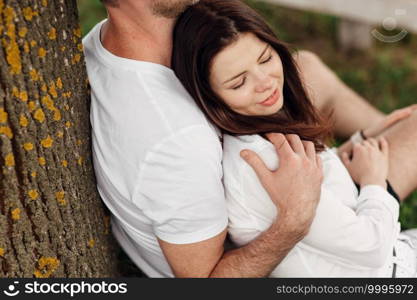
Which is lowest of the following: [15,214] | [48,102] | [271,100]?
[15,214]

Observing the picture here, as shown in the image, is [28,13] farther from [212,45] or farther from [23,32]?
[212,45]

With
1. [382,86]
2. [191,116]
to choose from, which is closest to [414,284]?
[191,116]

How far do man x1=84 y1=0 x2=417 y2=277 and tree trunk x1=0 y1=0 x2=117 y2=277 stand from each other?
4.2 inches

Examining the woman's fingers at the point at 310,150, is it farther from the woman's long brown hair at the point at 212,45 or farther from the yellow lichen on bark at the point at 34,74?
the yellow lichen on bark at the point at 34,74

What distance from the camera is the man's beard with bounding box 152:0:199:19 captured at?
2.15m

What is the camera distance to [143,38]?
2.17m

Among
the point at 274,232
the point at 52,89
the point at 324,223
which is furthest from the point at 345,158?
the point at 52,89

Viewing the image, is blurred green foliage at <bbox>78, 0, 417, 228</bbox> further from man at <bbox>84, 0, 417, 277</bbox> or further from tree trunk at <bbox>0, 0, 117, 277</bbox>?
tree trunk at <bbox>0, 0, 117, 277</bbox>

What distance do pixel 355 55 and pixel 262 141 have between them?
286cm

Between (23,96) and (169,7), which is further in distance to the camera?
(169,7)

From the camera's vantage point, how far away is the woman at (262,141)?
7.23 feet

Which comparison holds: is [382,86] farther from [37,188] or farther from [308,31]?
[37,188]

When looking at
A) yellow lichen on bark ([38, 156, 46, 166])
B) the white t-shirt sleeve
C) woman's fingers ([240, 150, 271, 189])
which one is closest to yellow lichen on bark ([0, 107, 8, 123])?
yellow lichen on bark ([38, 156, 46, 166])

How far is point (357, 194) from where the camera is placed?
262 cm
